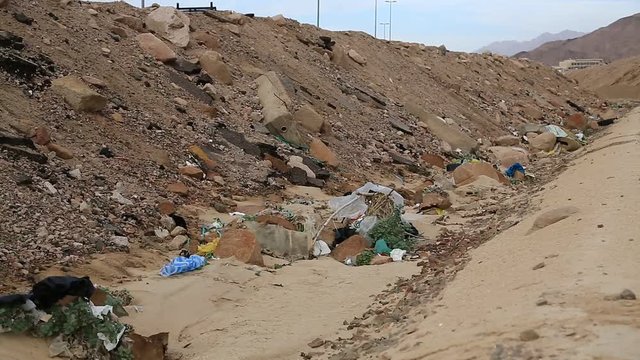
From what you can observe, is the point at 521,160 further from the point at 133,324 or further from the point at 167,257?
the point at 133,324

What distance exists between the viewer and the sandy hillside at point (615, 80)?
3800cm

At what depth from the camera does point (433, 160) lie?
15117 mm

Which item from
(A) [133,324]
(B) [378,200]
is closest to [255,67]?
(B) [378,200]

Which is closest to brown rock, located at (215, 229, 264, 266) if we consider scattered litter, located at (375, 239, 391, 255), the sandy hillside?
scattered litter, located at (375, 239, 391, 255)

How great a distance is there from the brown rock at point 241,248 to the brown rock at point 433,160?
26.4 feet

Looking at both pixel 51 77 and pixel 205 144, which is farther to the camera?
pixel 205 144

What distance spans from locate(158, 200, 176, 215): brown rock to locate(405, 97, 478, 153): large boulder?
31.7 ft

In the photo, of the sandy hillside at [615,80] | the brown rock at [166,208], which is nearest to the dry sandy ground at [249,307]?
the brown rock at [166,208]

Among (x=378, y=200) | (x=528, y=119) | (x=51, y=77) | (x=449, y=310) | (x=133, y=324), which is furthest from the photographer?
(x=528, y=119)

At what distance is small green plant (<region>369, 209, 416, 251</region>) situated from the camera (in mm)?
8282

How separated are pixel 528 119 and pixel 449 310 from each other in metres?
20.1

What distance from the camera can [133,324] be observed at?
5.72 meters

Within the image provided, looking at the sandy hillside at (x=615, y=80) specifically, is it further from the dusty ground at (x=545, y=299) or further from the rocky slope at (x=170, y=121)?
the dusty ground at (x=545, y=299)

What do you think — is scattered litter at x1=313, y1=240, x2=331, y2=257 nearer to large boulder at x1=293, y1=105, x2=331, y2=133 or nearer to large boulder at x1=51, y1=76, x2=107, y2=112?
large boulder at x1=51, y1=76, x2=107, y2=112
